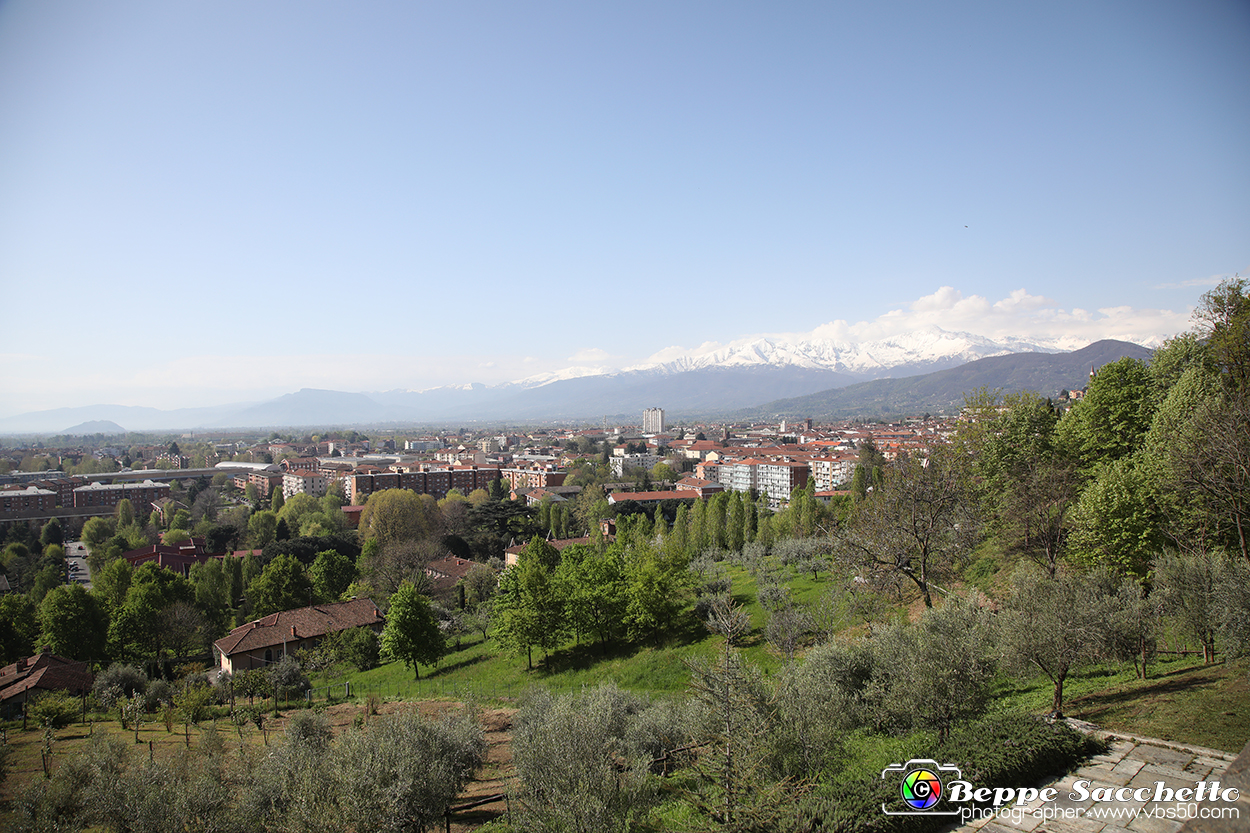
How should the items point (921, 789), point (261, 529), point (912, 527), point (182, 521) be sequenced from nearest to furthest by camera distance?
point (921, 789), point (912, 527), point (261, 529), point (182, 521)

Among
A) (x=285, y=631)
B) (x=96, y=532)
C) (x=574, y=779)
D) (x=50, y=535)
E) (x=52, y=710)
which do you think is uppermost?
(x=574, y=779)

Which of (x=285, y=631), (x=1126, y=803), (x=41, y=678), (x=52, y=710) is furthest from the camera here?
(x=285, y=631)

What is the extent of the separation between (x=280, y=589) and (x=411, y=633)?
15076 mm

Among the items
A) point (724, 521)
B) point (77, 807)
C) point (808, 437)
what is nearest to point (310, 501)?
point (724, 521)

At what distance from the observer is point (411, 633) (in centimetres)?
2556

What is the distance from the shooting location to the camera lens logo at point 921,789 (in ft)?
26.8

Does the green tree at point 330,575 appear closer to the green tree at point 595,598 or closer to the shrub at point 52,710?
the shrub at point 52,710

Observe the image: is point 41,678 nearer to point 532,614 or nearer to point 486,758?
point 532,614

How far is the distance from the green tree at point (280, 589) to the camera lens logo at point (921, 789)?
119ft

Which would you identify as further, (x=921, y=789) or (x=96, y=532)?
(x=96, y=532)

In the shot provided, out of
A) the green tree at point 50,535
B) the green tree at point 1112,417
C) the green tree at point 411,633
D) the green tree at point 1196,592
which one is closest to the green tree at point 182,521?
the green tree at point 50,535

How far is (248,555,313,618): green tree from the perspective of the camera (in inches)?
1382

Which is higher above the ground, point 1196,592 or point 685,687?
point 1196,592

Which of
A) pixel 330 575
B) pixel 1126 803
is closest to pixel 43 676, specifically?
pixel 330 575
